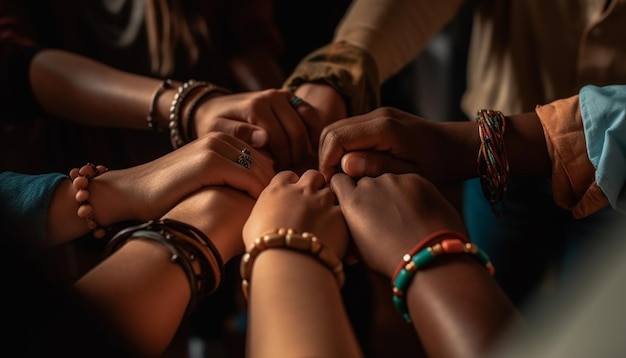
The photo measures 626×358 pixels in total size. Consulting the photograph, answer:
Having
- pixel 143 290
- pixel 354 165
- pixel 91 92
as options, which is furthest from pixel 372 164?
pixel 91 92

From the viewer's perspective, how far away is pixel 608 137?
46cm

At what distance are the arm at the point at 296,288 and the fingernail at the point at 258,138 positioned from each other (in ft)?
0.36

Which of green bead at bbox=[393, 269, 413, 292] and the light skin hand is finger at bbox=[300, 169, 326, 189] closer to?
the light skin hand

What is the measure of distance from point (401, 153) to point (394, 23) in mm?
238

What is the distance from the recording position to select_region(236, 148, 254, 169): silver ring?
0.54 meters

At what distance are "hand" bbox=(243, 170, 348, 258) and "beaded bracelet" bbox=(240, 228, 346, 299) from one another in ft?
0.05

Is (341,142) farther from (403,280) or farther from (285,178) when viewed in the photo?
(403,280)

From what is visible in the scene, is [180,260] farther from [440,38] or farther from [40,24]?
[440,38]

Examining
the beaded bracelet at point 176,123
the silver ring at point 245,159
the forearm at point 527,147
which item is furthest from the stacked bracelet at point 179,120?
the forearm at point 527,147

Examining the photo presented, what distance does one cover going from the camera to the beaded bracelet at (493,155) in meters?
0.51

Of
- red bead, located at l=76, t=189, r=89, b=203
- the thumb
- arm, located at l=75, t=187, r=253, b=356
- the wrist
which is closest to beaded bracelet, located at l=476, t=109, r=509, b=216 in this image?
the wrist

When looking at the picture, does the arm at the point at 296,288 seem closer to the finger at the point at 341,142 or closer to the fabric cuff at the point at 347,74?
the finger at the point at 341,142

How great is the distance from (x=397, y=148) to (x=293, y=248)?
162 millimetres

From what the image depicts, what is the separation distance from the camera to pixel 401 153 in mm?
525
